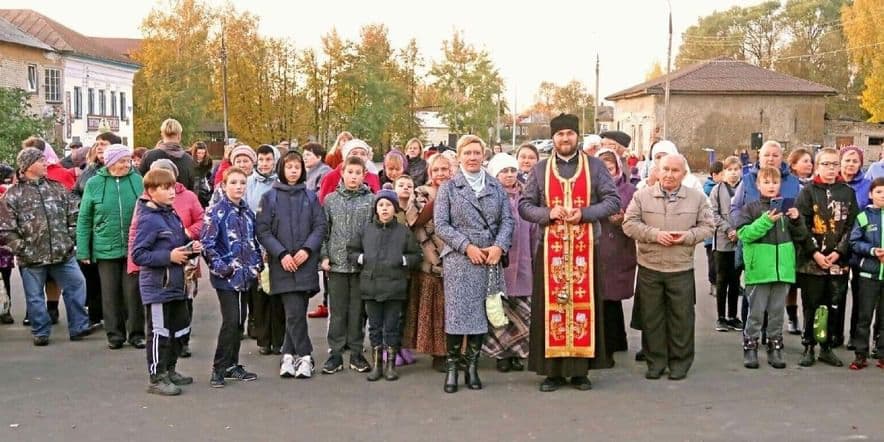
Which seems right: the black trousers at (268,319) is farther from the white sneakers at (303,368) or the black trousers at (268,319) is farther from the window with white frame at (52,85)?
the window with white frame at (52,85)

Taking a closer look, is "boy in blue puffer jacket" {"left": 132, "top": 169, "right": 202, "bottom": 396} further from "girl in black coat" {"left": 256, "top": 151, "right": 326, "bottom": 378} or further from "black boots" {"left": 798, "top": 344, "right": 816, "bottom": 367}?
"black boots" {"left": 798, "top": 344, "right": 816, "bottom": 367}

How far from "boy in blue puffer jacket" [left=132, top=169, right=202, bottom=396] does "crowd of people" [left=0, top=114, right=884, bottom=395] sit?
0.05ft

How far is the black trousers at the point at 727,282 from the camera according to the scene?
9.39 m

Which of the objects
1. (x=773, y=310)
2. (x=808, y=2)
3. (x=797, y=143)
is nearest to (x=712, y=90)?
(x=797, y=143)

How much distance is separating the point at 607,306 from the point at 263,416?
3.24 meters

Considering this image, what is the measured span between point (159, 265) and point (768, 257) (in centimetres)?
475

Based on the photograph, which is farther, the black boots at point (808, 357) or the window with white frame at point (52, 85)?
the window with white frame at point (52, 85)

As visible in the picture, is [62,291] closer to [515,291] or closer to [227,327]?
[227,327]

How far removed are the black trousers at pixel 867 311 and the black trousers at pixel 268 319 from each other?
4.77 m

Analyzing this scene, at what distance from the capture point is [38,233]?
8.66m

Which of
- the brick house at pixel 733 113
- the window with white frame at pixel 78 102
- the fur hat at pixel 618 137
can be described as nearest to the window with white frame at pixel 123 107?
the window with white frame at pixel 78 102

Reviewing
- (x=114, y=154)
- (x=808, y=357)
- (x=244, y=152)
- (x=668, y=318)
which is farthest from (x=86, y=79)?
(x=808, y=357)

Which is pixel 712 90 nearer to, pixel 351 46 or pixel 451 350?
pixel 351 46

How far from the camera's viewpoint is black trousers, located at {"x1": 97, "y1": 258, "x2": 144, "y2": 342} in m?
8.51
